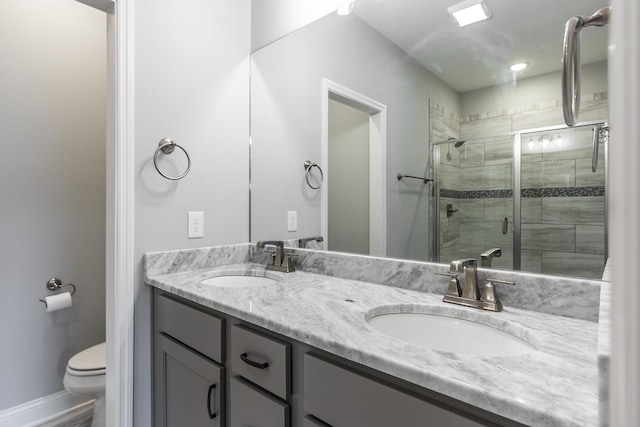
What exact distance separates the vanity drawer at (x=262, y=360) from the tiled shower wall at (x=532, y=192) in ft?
2.06

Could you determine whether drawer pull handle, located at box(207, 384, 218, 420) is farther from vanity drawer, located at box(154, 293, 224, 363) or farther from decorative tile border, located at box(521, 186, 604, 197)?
decorative tile border, located at box(521, 186, 604, 197)

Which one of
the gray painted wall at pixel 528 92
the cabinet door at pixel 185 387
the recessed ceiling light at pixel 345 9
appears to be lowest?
the cabinet door at pixel 185 387

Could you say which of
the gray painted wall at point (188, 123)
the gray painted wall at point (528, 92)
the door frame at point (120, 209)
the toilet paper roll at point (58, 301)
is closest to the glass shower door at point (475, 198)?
the gray painted wall at point (528, 92)

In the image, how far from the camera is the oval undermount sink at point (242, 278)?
146 centimetres

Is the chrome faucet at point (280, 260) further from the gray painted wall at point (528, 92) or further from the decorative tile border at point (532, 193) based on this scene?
the gray painted wall at point (528, 92)

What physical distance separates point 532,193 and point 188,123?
4.45 ft

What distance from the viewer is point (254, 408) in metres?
0.89

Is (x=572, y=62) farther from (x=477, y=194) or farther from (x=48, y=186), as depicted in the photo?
(x=48, y=186)

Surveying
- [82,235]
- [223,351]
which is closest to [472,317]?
[223,351]

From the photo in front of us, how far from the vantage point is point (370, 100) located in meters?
1.40

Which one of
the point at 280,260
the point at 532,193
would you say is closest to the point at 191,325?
the point at 280,260

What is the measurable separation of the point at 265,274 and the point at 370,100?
0.87 metres

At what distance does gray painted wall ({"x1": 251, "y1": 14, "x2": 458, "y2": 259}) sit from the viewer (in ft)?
4.04

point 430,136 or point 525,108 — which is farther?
point 430,136
